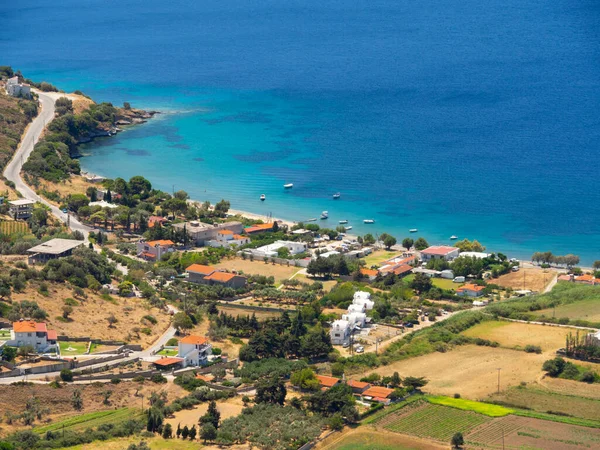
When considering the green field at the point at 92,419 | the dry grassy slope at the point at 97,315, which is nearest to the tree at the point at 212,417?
the green field at the point at 92,419

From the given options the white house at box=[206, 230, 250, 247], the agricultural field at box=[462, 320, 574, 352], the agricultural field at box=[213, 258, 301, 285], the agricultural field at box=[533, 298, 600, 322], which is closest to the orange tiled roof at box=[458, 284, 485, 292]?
the agricultural field at box=[533, 298, 600, 322]

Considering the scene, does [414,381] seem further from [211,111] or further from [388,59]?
[388,59]

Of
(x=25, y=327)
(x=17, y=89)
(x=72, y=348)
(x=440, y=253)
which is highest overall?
(x=17, y=89)

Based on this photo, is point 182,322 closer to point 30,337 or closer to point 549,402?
point 30,337

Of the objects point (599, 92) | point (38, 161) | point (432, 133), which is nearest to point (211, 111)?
point (432, 133)

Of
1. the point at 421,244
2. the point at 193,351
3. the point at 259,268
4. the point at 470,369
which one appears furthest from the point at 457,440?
the point at 421,244

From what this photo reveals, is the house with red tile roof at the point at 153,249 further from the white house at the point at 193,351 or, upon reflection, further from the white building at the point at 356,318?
the white house at the point at 193,351

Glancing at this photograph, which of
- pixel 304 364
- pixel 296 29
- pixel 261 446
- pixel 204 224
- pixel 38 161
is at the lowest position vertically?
pixel 261 446
